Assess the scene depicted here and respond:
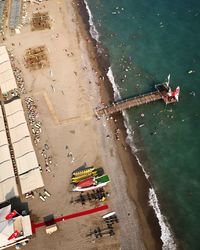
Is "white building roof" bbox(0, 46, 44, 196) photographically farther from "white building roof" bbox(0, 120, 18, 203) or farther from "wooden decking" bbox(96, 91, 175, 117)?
"wooden decking" bbox(96, 91, 175, 117)

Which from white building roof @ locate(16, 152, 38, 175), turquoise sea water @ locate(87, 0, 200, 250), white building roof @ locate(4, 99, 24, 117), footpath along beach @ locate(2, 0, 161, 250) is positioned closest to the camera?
footpath along beach @ locate(2, 0, 161, 250)

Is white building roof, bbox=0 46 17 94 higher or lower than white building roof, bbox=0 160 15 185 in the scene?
higher


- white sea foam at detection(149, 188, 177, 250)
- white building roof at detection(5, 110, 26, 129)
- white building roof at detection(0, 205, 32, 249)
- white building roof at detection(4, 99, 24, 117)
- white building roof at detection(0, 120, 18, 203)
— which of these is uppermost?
white building roof at detection(4, 99, 24, 117)

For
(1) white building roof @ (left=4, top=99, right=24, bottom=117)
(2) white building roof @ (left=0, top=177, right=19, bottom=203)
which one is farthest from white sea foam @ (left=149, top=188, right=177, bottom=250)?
(1) white building roof @ (left=4, top=99, right=24, bottom=117)

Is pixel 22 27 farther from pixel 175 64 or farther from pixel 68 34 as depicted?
pixel 175 64

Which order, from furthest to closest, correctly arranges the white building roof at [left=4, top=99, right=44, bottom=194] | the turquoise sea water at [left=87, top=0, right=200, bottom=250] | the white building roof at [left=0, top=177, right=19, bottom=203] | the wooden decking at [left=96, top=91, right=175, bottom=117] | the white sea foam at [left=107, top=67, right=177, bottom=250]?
the wooden decking at [left=96, top=91, right=175, bottom=117], the turquoise sea water at [left=87, top=0, right=200, bottom=250], the white building roof at [left=4, top=99, right=44, bottom=194], the white building roof at [left=0, top=177, right=19, bottom=203], the white sea foam at [left=107, top=67, right=177, bottom=250]

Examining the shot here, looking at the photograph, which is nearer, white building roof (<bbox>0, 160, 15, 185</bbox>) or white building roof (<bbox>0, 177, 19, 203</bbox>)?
white building roof (<bbox>0, 177, 19, 203</bbox>)

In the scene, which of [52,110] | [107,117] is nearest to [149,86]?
[107,117]
